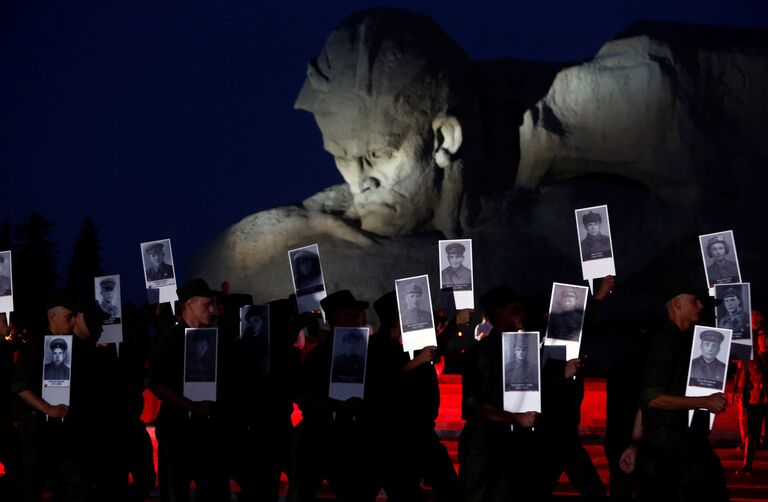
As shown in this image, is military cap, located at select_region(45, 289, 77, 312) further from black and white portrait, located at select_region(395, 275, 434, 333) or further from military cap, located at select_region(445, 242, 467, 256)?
military cap, located at select_region(445, 242, 467, 256)

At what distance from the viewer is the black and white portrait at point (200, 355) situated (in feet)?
24.2

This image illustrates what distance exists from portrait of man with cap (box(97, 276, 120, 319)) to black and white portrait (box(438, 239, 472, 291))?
8.10 feet

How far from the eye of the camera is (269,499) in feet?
25.6

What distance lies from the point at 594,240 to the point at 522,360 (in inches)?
99.0

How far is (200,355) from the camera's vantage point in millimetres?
7379

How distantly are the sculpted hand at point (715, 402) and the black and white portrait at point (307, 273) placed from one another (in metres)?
3.96

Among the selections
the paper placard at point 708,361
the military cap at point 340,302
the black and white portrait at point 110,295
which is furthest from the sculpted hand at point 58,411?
the paper placard at point 708,361

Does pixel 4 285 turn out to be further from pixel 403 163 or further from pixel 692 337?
pixel 403 163

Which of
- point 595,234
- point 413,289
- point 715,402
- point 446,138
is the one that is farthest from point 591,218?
point 446,138

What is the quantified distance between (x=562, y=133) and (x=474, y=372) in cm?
945

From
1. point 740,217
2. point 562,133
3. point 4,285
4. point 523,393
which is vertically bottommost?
point 523,393

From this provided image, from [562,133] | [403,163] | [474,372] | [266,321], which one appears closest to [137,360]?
[266,321]

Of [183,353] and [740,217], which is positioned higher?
[740,217]

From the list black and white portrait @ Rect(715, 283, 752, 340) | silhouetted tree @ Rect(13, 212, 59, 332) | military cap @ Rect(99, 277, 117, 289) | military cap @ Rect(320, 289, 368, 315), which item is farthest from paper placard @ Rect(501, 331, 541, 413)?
silhouetted tree @ Rect(13, 212, 59, 332)
